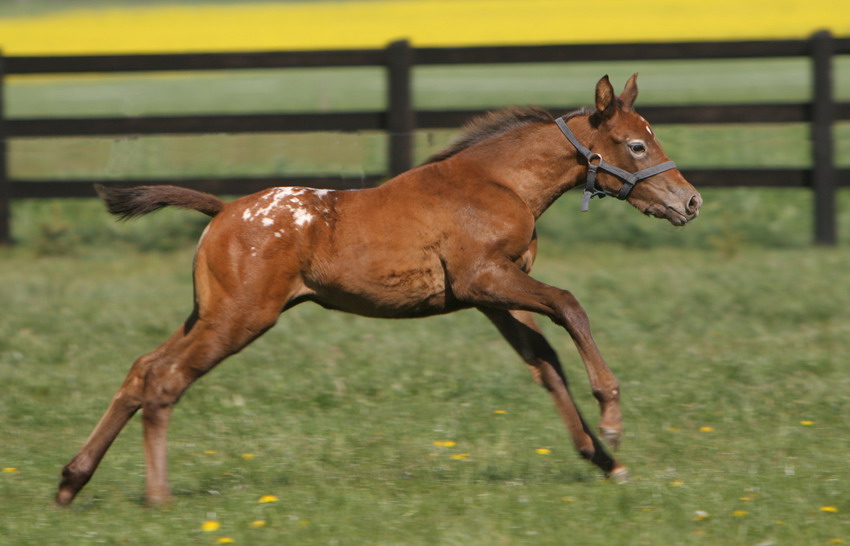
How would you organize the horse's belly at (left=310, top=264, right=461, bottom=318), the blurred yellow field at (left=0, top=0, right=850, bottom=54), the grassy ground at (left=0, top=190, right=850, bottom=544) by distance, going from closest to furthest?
the grassy ground at (left=0, top=190, right=850, bottom=544), the horse's belly at (left=310, top=264, right=461, bottom=318), the blurred yellow field at (left=0, top=0, right=850, bottom=54)

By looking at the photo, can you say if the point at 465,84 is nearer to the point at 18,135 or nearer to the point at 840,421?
the point at 18,135

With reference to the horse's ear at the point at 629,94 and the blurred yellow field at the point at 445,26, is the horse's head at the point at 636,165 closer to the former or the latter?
the horse's ear at the point at 629,94

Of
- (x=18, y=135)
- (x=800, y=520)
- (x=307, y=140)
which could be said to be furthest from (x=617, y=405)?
(x=18, y=135)

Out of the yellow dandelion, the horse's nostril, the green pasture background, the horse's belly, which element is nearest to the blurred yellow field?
the green pasture background

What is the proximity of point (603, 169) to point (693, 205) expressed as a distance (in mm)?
446

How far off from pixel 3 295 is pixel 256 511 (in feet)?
19.5

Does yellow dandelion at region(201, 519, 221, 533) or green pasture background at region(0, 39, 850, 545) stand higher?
green pasture background at region(0, 39, 850, 545)

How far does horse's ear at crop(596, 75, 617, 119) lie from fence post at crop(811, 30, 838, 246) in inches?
271

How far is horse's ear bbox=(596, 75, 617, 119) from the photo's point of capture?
521 cm

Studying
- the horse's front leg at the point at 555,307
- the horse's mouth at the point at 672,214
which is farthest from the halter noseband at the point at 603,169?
the horse's front leg at the point at 555,307

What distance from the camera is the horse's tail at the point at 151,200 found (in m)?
5.31

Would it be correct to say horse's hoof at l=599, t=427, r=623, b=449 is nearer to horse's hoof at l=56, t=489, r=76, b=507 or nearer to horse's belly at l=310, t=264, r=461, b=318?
horse's belly at l=310, t=264, r=461, b=318

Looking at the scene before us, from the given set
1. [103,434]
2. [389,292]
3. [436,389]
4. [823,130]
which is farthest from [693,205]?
[823,130]

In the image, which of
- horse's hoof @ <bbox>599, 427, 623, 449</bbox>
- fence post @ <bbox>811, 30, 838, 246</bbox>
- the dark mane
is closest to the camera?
horse's hoof @ <bbox>599, 427, 623, 449</bbox>
